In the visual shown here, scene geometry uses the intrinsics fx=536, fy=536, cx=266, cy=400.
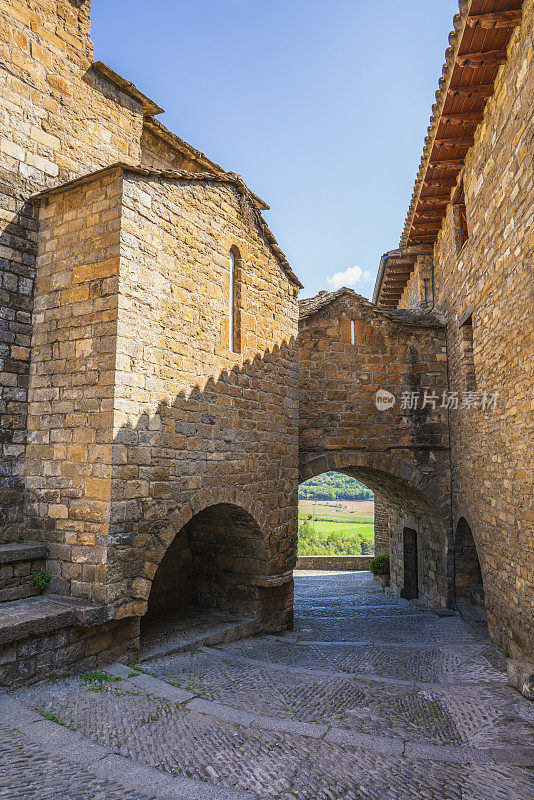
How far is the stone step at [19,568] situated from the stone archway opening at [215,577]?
2193 millimetres

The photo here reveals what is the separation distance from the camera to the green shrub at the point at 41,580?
5117 millimetres

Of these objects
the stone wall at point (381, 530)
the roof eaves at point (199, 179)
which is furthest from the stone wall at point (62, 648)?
the stone wall at point (381, 530)

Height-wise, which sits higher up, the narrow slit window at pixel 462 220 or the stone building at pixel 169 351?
the narrow slit window at pixel 462 220

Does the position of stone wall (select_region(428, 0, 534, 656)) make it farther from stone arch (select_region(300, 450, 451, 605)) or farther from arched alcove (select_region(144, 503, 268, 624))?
arched alcove (select_region(144, 503, 268, 624))

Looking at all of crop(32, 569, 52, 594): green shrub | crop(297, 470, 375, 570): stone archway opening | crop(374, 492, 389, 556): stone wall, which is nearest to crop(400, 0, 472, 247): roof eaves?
crop(32, 569, 52, 594): green shrub

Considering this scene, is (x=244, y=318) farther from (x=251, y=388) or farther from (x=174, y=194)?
(x=174, y=194)

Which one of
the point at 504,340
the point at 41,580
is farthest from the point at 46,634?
the point at 504,340

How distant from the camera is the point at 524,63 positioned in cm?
545

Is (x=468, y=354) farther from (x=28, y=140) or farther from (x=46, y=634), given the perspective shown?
(x=46, y=634)

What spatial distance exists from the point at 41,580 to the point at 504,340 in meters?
5.64

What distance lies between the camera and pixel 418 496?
33.6 feet

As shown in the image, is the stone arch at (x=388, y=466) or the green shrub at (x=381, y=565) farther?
the green shrub at (x=381, y=565)

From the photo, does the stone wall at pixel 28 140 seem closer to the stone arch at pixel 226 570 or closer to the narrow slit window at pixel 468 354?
the stone arch at pixel 226 570

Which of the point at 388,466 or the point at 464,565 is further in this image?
the point at 388,466
